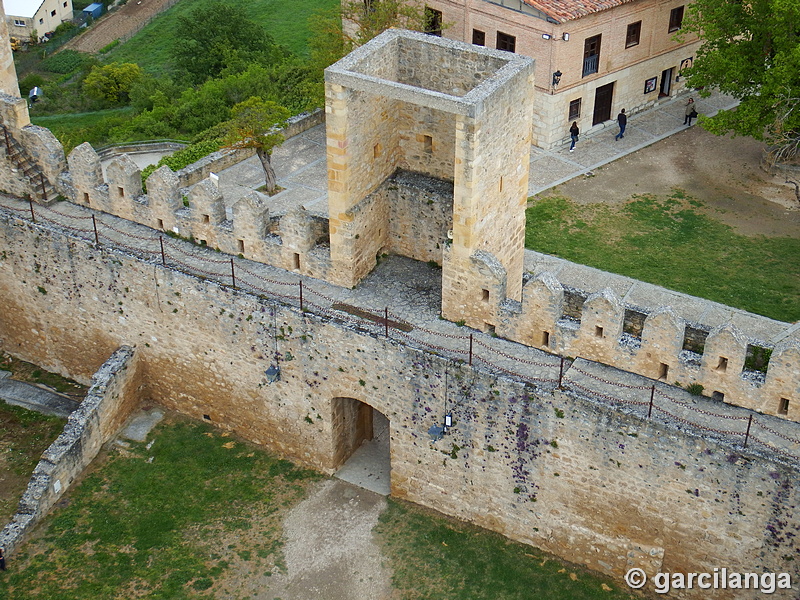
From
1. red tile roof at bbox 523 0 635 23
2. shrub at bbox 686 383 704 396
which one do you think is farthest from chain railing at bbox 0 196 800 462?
red tile roof at bbox 523 0 635 23

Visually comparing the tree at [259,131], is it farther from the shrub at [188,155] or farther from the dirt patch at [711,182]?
the dirt patch at [711,182]

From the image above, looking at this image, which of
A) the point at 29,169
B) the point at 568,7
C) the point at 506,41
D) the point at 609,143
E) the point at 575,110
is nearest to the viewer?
the point at 29,169

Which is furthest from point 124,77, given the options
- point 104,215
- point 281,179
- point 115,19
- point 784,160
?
point 784,160

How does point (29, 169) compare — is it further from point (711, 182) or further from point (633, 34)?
point (633, 34)

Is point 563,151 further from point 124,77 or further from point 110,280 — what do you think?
point 124,77

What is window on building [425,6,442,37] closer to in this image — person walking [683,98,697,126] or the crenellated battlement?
person walking [683,98,697,126]

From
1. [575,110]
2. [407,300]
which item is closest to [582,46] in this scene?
[575,110]
